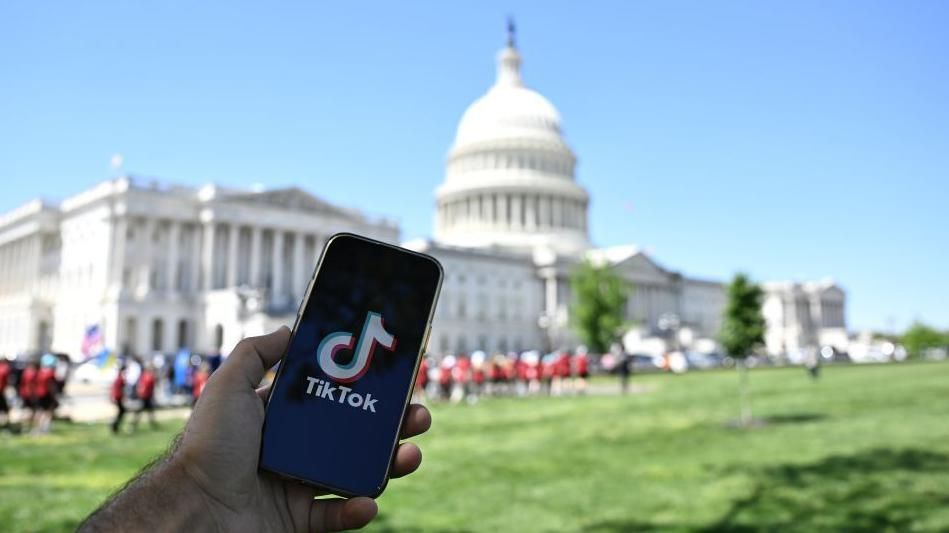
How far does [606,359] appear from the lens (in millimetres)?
55625

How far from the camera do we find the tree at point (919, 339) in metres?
101

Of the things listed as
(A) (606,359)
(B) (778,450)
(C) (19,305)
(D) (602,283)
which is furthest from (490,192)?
(B) (778,450)

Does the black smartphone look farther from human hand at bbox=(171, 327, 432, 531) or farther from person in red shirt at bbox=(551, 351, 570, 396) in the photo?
person in red shirt at bbox=(551, 351, 570, 396)

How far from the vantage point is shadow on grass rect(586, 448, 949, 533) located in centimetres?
772

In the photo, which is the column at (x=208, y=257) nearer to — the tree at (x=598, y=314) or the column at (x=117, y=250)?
the column at (x=117, y=250)

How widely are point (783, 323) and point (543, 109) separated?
6003cm

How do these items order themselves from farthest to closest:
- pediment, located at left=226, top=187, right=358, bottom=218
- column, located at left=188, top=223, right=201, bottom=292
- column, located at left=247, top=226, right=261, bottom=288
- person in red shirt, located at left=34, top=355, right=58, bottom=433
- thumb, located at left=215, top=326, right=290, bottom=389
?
pediment, located at left=226, top=187, right=358, bottom=218 < column, located at left=247, top=226, right=261, bottom=288 < column, located at left=188, top=223, right=201, bottom=292 < person in red shirt, located at left=34, top=355, right=58, bottom=433 < thumb, located at left=215, top=326, right=290, bottom=389

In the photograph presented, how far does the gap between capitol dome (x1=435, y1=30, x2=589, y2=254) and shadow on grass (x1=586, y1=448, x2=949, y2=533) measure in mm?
81816

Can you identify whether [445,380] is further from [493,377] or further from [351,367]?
[351,367]

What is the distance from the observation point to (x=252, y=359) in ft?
9.21

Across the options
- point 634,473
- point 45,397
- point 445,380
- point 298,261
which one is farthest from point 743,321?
point 298,261

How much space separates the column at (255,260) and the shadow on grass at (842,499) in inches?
2406

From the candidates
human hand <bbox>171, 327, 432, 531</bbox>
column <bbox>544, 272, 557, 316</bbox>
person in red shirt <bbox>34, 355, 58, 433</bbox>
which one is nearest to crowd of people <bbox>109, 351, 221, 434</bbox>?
person in red shirt <bbox>34, 355, 58, 433</bbox>

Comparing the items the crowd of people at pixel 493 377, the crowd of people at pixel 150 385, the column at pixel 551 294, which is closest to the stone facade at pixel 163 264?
the crowd of people at pixel 150 385
